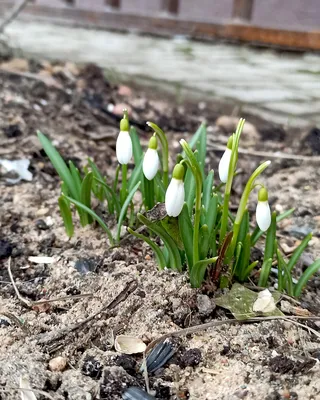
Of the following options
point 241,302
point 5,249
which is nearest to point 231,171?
point 241,302

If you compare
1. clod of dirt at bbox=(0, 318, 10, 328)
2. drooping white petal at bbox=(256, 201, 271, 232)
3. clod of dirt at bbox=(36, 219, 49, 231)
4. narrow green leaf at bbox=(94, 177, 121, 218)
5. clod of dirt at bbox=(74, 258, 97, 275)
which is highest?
drooping white petal at bbox=(256, 201, 271, 232)

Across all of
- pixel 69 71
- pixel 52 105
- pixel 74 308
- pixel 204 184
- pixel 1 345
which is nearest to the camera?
pixel 1 345

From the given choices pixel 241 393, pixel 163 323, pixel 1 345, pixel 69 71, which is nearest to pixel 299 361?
pixel 241 393

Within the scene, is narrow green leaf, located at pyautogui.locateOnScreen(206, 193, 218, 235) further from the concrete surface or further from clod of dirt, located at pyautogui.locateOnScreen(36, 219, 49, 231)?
the concrete surface

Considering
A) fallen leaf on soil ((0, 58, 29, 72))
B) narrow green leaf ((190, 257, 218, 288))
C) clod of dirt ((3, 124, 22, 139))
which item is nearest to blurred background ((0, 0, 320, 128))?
fallen leaf on soil ((0, 58, 29, 72))

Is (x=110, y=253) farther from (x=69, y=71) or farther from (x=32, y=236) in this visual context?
(x=69, y=71)
